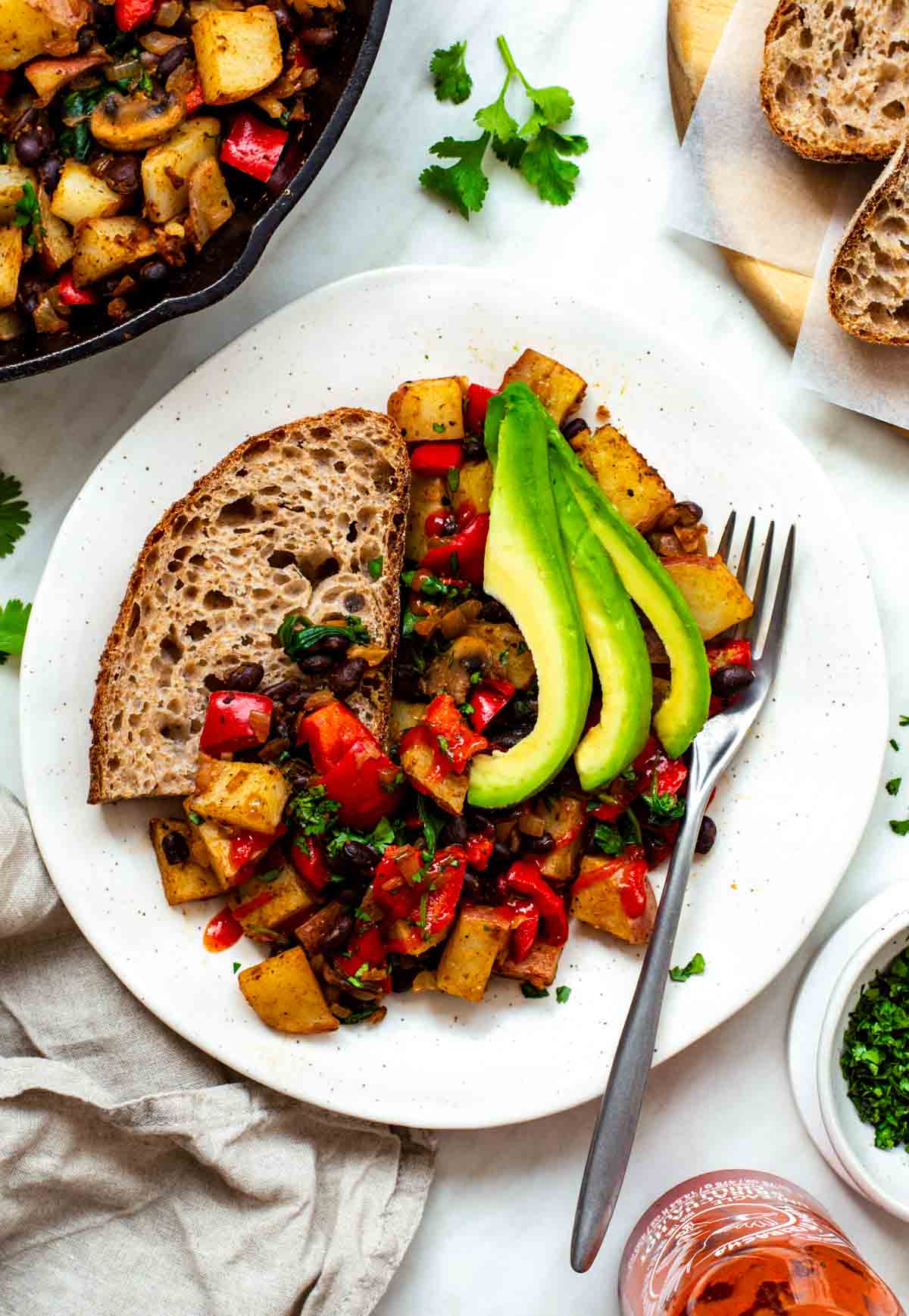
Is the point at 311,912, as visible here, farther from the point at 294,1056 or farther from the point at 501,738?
the point at 501,738

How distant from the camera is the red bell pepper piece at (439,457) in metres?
2.74

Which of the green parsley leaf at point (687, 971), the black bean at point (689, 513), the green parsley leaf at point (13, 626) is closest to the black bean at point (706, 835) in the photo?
the green parsley leaf at point (687, 971)

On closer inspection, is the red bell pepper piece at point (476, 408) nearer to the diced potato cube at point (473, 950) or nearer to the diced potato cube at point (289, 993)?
the diced potato cube at point (473, 950)

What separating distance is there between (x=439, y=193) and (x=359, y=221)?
22 cm

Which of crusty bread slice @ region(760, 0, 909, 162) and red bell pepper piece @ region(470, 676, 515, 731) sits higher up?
crusty bread slice @ region(760, 0, 909, 162)

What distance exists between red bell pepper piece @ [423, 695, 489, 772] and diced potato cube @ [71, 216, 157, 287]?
3.82 ft

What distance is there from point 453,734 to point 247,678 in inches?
18.9

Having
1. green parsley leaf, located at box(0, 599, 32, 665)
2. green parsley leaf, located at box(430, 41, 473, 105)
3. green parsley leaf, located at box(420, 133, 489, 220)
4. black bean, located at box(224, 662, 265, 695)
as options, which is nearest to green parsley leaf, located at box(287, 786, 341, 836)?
black bean, located at box(224, 662, 265, 695)

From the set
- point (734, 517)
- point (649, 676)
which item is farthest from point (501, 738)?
point (734, 517)

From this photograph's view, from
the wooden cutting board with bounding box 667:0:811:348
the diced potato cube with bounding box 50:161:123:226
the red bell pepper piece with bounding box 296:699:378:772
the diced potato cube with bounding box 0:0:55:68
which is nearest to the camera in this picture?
the diced potato cube with bounding box 0:0:55:68

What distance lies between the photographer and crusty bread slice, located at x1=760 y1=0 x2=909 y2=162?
9.23 ft

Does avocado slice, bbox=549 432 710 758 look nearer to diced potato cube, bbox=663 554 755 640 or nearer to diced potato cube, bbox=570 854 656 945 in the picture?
diced potato cube, bbox=663 554 755 640

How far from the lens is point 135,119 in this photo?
2.44 meters

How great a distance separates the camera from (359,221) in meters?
2.98
